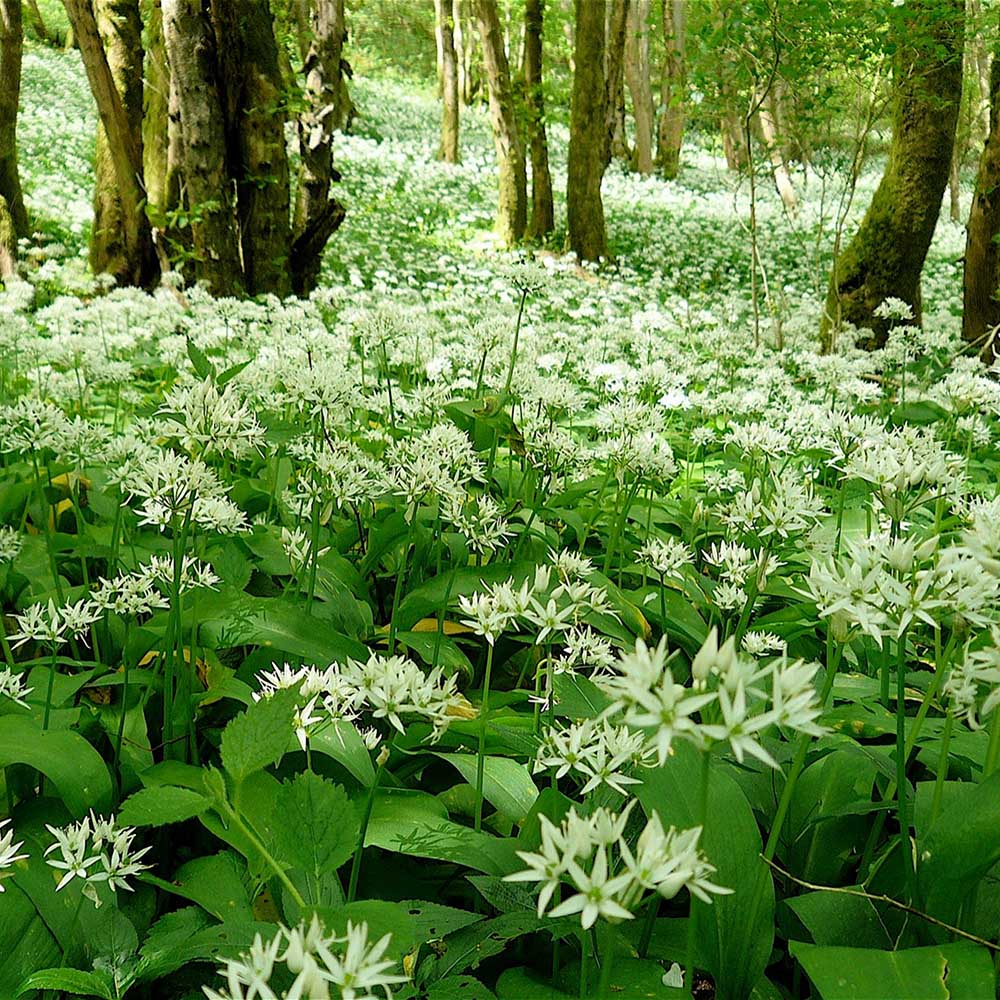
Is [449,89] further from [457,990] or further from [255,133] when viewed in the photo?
[457,990]

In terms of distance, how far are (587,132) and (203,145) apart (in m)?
6.12

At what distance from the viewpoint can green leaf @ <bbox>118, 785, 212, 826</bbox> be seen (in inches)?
47.9

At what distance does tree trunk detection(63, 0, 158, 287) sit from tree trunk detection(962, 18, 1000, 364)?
6.88m

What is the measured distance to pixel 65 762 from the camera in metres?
1.61

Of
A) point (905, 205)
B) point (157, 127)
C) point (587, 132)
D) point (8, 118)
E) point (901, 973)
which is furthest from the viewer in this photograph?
point (587, 132)

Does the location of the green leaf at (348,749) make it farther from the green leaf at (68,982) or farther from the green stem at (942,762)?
the green stem at (942,762)

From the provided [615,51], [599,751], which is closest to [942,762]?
[599,751]

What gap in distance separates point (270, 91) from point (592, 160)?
560cm

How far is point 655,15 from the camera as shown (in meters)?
27.9

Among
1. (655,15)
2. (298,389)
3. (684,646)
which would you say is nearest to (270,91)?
(298,389)

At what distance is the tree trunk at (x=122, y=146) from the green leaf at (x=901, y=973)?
22.8 feet

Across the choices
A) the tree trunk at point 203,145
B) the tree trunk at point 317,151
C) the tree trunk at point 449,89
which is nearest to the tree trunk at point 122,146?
the tree trunk at point 203,145

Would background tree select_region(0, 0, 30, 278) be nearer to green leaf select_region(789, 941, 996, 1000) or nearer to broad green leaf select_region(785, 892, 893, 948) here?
broad green leaf select_region(785, 892, 893, 948)

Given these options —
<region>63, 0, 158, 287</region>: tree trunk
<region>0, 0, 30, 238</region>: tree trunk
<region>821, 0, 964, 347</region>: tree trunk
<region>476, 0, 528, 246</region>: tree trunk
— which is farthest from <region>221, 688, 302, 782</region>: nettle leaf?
<region>476, 0, 528, 246</region>: tree trunk
